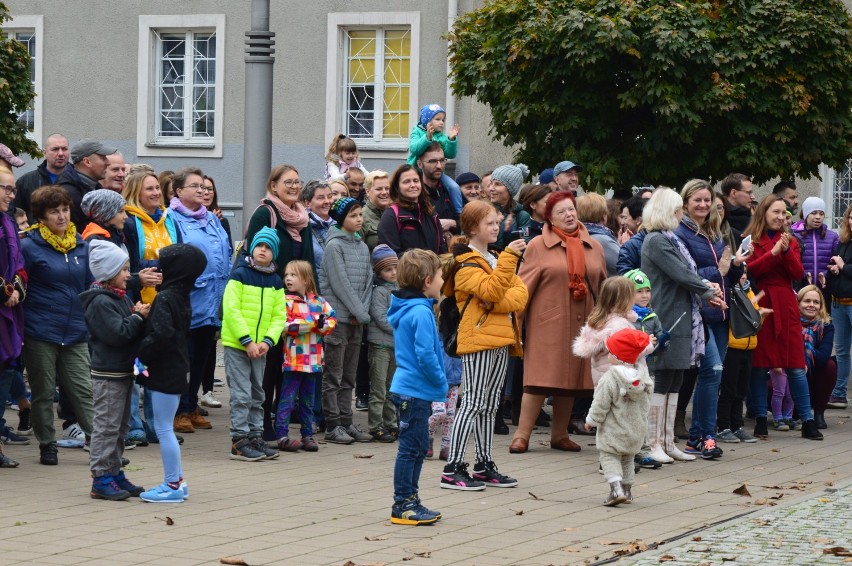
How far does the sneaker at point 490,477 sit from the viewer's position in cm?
955

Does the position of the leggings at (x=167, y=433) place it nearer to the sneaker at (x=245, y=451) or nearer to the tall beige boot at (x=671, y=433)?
the sneaker at (x=245, y=451)

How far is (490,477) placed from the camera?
9.56 m

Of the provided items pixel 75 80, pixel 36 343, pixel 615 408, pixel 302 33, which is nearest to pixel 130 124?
pixel 75 80

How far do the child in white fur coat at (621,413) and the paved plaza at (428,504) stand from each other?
0.22 m

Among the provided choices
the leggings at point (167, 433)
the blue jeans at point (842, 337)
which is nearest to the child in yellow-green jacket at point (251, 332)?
the leggings at point (167, 433)

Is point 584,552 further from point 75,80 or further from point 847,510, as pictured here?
point 75,80

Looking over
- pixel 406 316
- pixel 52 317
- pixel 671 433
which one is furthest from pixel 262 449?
pixel 671 433

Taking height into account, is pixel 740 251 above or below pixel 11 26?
below

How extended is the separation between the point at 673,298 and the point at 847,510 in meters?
2.63

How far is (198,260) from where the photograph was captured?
8961 millimetres

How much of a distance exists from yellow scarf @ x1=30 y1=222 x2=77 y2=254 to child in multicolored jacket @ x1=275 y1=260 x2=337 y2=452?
5.40 ft

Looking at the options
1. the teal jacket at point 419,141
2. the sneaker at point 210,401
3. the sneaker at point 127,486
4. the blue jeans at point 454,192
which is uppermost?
the teal jacket at point 419,141

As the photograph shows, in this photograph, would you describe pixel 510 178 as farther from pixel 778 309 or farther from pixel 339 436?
pixel 339 436

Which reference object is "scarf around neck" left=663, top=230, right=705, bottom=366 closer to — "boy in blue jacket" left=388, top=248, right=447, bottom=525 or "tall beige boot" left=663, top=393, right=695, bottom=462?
"tall beige boot" left=663, top=393, right=695, bottom=462
